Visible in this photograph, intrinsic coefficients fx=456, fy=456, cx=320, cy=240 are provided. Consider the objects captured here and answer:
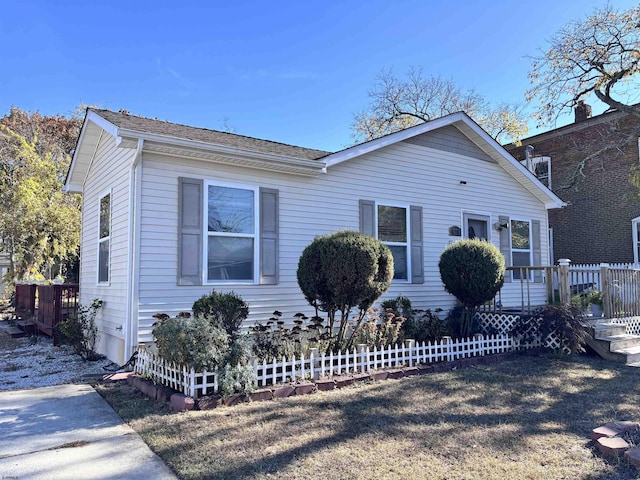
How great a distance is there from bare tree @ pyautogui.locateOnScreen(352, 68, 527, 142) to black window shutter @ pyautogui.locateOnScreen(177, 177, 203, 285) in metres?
20.3

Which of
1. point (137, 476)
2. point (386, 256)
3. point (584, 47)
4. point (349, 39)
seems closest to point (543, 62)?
point (584, 47)

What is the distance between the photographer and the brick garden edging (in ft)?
16.4

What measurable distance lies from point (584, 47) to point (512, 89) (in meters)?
4.06

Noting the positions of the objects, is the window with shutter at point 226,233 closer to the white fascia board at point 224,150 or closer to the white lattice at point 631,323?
the white fascia board at point 224,150

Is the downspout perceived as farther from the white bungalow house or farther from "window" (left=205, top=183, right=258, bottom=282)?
"window" (left=205, top=183, right=258, bottom=282)

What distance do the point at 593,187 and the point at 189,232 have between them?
52.2ft

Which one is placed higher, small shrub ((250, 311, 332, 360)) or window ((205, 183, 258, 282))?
window ((205, 183, 258, 282))

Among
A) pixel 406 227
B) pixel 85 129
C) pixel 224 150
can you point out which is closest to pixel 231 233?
pixel 224 150

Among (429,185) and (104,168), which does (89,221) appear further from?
(429,185)

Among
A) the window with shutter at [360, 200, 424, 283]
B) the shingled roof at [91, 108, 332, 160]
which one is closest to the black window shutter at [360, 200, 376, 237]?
the window with shutter at [360, 200, 424, 283]

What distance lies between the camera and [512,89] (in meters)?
18.8

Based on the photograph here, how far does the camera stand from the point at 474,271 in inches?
329

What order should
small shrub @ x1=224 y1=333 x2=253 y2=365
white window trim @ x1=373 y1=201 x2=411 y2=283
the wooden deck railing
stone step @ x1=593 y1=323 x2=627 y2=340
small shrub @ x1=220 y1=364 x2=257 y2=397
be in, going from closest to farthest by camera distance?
small shrub @ x1=220 y1=364 x2=257 y2=397 → small shrub @ x1=224 y1=333 x2=253 y2=365 → stone step @ x1=593 y1=323 x2=627 y2=340 → the wooden deck railing → white window trim @ x1=373 y1=201 x2=411 y2=283

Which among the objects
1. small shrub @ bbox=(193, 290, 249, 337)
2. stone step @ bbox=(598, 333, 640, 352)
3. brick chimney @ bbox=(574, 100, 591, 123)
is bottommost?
stone step @ bbox=(598, 333, 640, 352)
